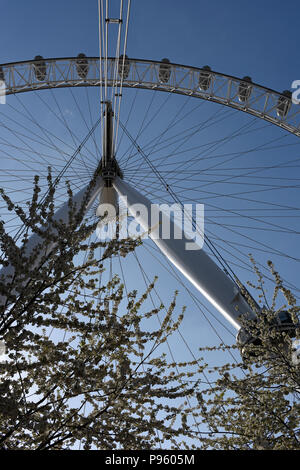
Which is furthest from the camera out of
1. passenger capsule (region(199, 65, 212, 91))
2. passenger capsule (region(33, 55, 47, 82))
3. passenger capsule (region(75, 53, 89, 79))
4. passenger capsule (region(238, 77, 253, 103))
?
passenger capsule (region(75, 53, 89, 79))

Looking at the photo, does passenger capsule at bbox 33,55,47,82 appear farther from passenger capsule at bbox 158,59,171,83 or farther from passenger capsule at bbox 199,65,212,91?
passenger capsule at bbox 199,65,212,91

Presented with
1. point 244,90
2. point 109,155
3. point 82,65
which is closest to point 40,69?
point 82,65

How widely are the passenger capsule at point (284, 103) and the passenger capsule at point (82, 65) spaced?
883 cm

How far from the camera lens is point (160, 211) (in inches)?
450

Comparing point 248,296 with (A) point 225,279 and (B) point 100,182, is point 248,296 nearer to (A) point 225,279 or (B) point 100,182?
(A) point 225,279

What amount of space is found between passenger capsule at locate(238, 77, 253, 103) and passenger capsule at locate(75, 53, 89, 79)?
7.06m

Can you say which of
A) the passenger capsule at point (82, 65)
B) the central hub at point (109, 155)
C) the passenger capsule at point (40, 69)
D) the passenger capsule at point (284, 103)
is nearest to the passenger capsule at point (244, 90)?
the passenger capsule at point (284, 103)

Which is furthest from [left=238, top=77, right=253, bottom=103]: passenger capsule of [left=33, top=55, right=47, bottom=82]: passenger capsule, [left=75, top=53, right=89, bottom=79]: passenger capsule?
[left=33, top=55, right=47, bottom=82]: passenger capsule

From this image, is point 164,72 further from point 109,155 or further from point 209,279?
point 209,279

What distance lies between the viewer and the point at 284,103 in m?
17.2

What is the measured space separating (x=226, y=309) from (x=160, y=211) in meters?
3.61

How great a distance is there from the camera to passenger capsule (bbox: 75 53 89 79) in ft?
59.3

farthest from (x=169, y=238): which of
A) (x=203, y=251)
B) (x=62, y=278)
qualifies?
(x=62, y=278)
